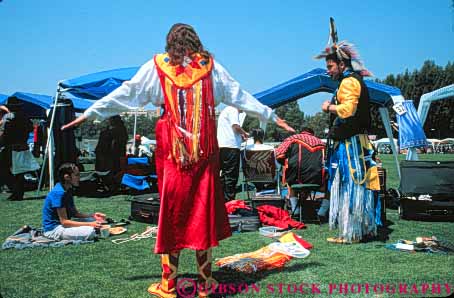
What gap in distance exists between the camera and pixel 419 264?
13.9 ft

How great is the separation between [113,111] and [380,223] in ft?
14.2

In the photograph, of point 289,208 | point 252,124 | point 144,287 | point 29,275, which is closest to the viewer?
point 144,287

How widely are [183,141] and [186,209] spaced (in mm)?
502

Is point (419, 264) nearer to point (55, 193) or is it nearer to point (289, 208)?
point (289, 208)

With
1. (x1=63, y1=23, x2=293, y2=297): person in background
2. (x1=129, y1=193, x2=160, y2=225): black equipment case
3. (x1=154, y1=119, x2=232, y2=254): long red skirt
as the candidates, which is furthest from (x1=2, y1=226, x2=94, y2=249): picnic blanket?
(x1=154, y1=119, x2=232, y2=254): long red skirt

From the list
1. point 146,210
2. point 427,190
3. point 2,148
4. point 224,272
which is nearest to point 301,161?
point 427,190

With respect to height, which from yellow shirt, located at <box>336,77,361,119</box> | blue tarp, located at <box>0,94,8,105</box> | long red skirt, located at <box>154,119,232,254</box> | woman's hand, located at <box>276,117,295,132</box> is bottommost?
long red skirt, located at <box>154,119,232,254</box>

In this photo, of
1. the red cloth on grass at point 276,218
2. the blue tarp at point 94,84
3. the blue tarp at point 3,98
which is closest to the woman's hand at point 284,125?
the red cloth on grass at point 276,218

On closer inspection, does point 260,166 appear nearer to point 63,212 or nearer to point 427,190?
point 427,190

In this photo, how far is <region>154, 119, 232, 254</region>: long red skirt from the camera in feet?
10.8

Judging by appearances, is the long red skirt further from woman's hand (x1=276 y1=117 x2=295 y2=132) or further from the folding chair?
the folding chair

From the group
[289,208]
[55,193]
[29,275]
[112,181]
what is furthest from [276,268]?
[112,181]

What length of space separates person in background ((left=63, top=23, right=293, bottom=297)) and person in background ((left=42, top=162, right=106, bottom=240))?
1.98 metres

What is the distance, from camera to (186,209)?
10.9 feet
